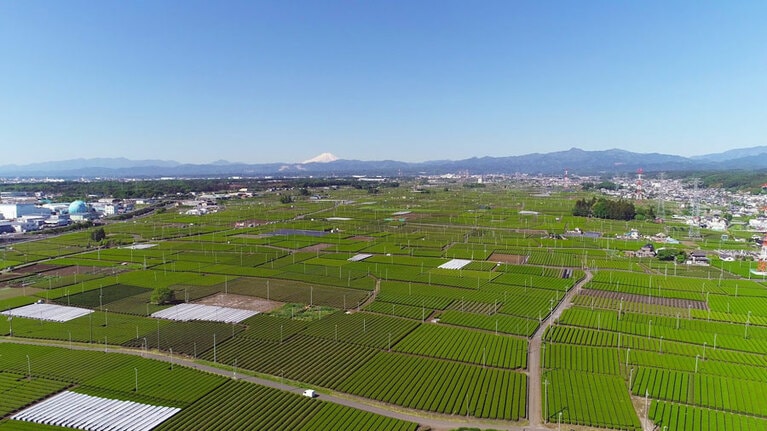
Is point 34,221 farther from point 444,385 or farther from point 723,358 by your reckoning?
point 723,358

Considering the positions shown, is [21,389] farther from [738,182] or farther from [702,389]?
[738,182]

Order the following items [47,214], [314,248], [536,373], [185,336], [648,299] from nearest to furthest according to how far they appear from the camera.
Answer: [536,373], [185,336], [648,299], [314,248], [47,214]

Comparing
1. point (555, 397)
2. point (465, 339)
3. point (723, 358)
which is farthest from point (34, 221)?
point (723, 358)

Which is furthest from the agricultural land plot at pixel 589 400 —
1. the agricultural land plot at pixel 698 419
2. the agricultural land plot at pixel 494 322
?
the agricultural land plot at pixel 494 322

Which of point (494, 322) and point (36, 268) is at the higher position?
point (36, 268)

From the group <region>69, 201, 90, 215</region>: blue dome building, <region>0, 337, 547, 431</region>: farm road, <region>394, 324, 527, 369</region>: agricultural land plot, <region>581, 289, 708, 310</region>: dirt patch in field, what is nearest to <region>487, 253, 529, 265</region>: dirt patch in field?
<region>581, 289, 708, 310</region>: dirt patch in field

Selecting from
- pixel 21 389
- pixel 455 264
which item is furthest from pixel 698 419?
pixel 21 389

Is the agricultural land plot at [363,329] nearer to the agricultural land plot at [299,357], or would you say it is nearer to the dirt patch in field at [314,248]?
the agricultural land plot at [299,357]
